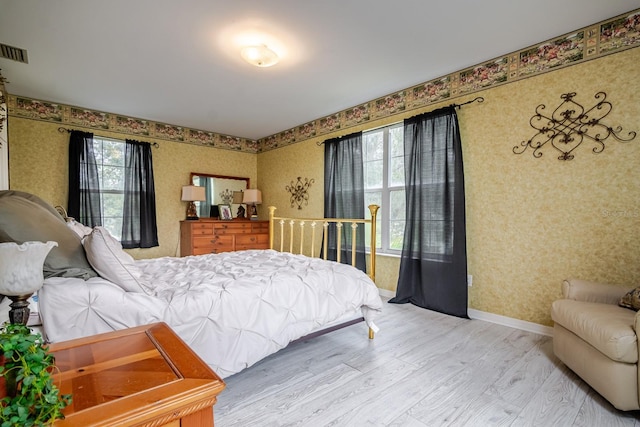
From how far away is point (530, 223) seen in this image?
9.00 ft

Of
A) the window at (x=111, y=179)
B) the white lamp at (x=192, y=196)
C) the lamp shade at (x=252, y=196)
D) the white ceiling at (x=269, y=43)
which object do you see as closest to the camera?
the white ceiling at (x=269, y=43)

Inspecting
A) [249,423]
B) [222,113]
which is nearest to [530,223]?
[249,423]

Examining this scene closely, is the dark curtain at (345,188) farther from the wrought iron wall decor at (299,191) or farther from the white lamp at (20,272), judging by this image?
the white lamp at (20,272)

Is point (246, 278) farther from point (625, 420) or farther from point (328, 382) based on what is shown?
point (625, 420)

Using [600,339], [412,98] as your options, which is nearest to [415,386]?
[600,339]

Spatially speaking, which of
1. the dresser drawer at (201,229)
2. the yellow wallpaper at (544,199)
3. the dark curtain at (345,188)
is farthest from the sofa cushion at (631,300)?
the dresser drawer at (201,229)

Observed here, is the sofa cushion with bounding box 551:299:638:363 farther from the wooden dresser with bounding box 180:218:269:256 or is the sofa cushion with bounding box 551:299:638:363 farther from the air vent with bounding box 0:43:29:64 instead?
the air vent with bounding box 0:43:29:64

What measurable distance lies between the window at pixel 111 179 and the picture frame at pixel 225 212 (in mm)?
1433

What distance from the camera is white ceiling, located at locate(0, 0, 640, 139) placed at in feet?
7.10

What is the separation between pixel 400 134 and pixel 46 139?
14.5 ft

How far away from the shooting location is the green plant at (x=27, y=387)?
0.53 metres

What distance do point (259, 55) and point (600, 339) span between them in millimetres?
2962

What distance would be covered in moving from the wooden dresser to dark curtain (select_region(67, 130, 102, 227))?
1.15 m

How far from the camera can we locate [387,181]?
389 cm
